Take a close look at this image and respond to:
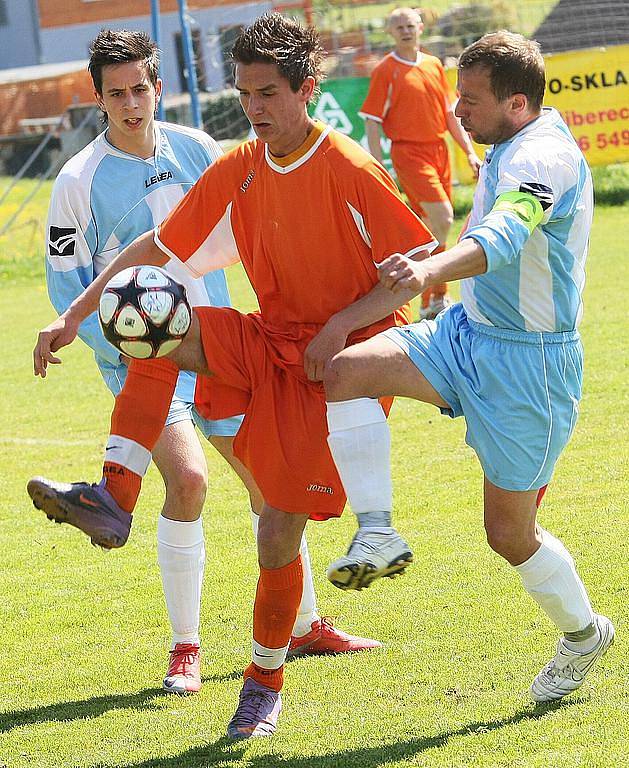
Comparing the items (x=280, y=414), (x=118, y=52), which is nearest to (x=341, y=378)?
(x=280, y=414)

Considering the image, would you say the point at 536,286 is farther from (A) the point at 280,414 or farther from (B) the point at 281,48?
(B) the point at 281,48

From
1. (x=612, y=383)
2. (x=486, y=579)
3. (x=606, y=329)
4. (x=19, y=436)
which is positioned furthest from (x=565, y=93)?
(x=486, y=579)

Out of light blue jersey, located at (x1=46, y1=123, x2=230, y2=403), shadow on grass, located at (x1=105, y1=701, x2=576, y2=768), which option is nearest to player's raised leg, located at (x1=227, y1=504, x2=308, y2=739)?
shadow on grass, located at (x1=105, y1=701, x2=576, y2=768)

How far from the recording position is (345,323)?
386 cm

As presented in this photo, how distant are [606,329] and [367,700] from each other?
240 inches

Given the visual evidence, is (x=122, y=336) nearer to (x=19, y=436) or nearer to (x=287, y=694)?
(x=287, y=694)

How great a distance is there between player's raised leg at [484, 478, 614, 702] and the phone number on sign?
13742 mm

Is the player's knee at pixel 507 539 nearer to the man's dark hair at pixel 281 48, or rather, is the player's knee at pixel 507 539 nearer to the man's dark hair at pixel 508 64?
the man's dark hair at pixel 508 64

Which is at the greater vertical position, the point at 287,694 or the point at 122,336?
the point at 122,336

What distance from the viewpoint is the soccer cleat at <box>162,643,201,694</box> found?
14.9ft

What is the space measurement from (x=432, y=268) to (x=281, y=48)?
996 mm

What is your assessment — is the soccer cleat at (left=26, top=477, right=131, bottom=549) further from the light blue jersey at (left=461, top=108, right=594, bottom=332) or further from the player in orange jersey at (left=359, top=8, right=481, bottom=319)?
the player in orange jersey at (left=359, top=8, right=481, bottom=319)

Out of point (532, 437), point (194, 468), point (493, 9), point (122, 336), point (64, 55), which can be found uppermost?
point (122, 336)

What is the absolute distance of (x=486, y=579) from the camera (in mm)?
5270
